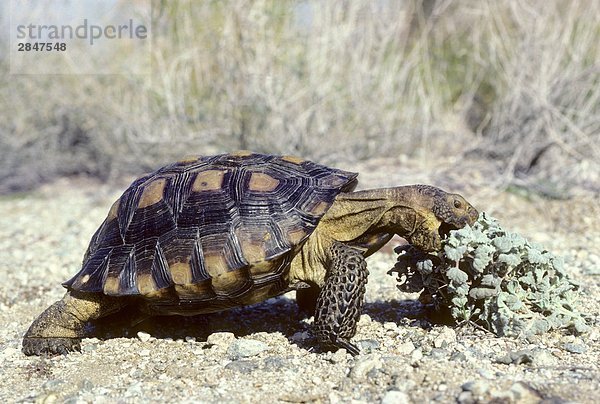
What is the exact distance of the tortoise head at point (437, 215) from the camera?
2953mm

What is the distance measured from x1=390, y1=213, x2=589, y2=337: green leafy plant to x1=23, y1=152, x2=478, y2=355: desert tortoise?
12 centimetres

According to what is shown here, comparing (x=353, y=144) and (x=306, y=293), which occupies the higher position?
(x=353, y=144)

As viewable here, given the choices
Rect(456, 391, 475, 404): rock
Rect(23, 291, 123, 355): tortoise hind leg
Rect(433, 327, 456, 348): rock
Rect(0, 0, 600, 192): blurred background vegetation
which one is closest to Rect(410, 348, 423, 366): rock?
Rect(433, 327, 456, 348): rock

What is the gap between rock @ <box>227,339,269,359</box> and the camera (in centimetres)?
296

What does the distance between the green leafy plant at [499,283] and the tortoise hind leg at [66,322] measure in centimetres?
157

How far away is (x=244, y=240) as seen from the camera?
9.66 ft

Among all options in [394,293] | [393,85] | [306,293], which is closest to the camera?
[306,293]

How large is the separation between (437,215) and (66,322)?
1.86 metres

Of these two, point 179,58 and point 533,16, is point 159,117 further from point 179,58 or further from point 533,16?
point 533,16

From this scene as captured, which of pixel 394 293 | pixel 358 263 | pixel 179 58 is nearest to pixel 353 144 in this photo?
pixel 179 58

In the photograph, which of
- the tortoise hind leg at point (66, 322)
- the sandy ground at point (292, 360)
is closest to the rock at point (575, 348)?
the sandy ground at point (292, 360)

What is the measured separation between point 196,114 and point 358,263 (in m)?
4.19

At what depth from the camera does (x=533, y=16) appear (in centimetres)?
649

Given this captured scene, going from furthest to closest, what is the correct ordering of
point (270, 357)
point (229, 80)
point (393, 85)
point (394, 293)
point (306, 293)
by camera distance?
point (393, 85) < point (229, 80) < point (394, 293) < point (306, 293) < point (270, 357)
